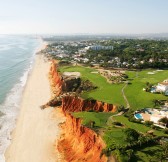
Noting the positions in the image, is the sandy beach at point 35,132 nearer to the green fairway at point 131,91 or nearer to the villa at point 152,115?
the green fairway at point 131,91

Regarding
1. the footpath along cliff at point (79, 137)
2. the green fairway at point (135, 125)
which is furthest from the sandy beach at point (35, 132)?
the green fairway at point (135, 125)

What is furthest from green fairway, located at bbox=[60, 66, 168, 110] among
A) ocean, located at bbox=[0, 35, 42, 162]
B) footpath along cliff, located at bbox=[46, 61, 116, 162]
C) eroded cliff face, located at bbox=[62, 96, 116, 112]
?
ocean, located at bbox=[0, 35, 42, 162]

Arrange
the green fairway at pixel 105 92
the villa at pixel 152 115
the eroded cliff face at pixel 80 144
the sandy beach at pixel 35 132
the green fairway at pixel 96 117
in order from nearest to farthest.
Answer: the eroded cliff face at pixel 80 144 < the sandy beach at pixel 35 132 < the green fairway at pixel 96 117 < the villa at pixel 152 115 < the green fairway at pixel 105 92

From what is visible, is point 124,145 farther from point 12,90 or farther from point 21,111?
point 12,90

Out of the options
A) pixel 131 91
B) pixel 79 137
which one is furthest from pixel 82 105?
pixel 79 137

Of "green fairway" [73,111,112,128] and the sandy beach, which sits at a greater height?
"green fairway" [73,111,112,128]

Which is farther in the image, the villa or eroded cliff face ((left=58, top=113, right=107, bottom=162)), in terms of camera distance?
the villa

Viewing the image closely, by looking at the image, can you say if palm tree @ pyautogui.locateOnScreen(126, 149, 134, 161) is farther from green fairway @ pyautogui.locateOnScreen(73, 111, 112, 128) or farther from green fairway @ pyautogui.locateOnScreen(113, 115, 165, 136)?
green fairway @ pyautogui.locateOnScreen(73, 111, 112, 128)
